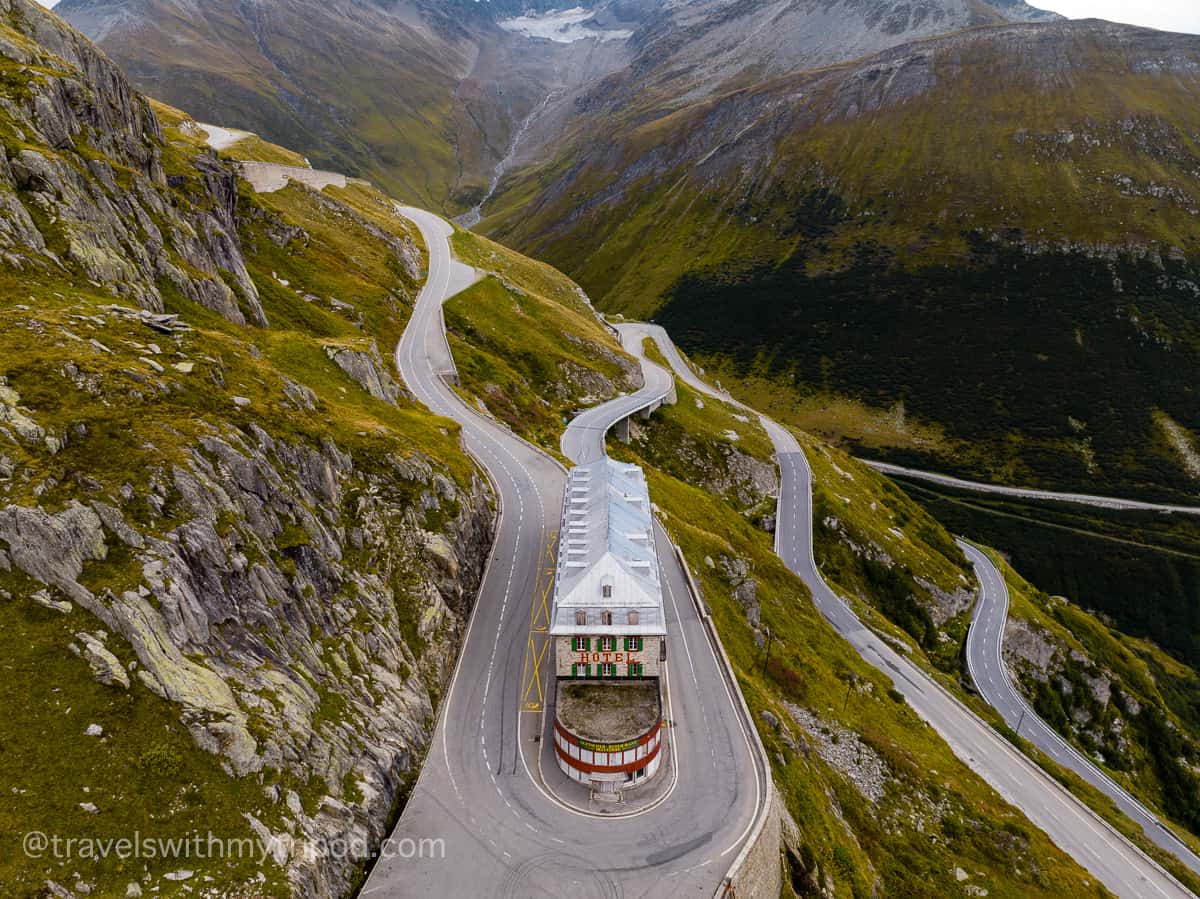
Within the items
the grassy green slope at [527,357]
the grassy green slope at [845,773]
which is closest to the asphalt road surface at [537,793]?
the grassy green slope at [845,773]

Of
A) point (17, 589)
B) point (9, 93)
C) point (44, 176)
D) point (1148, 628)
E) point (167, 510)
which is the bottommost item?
point (1148, 628)

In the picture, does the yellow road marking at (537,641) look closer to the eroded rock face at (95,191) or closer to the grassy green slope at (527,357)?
the grassy green slope at (527,357)

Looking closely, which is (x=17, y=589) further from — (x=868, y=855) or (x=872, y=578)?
(x=872, y=578)

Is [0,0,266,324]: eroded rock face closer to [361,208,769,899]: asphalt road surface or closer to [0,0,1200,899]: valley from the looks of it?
[0,0,1200,899]: valley

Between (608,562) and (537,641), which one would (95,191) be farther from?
(537,641)

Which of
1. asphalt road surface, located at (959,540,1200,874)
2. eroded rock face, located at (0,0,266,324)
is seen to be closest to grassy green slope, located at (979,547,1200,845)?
asphalt road surface, located at (959,540,1200,874)

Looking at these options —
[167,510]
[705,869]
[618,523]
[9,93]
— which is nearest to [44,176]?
[9,93]
